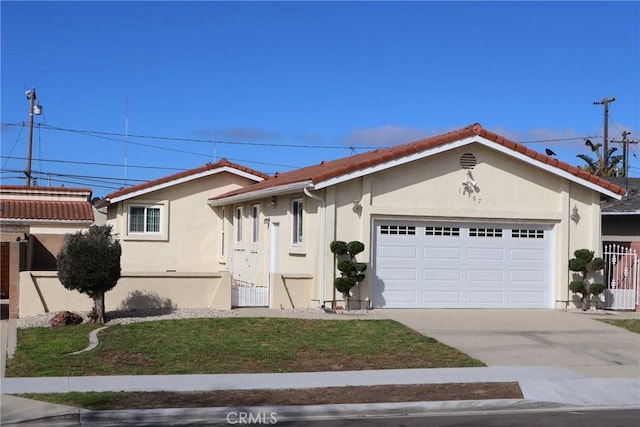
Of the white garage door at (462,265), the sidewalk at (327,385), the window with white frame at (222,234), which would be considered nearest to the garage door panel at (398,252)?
the white garage door at (462,265)

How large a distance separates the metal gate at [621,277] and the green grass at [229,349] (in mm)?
7489

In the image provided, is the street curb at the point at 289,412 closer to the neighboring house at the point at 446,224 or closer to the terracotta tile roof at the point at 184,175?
the neighboring house at the point at 446,224

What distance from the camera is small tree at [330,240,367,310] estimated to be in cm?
1864

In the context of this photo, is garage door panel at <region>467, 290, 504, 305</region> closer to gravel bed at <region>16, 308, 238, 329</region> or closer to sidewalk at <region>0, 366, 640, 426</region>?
gravel bed at <region>16, 308, 238, 329</region>

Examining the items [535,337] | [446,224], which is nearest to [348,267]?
[446,224]

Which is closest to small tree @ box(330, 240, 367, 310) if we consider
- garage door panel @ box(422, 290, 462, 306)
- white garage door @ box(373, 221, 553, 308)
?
white garage door @ box(373, 221, 553, 308)

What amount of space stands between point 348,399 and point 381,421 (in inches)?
40.7

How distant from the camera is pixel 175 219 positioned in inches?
1105

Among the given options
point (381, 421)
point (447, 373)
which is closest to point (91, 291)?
point (447, 373)

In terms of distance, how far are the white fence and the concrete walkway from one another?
32.8 inches

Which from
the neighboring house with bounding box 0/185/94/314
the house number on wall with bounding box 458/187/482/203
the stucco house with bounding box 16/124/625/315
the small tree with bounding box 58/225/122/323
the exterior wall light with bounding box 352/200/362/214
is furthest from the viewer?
the neighboring house with bounding box 0/185/94/314

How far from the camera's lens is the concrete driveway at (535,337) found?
14141 mm

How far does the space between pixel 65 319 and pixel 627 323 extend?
12.0 meters

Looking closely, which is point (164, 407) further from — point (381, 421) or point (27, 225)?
point (27, 225)
